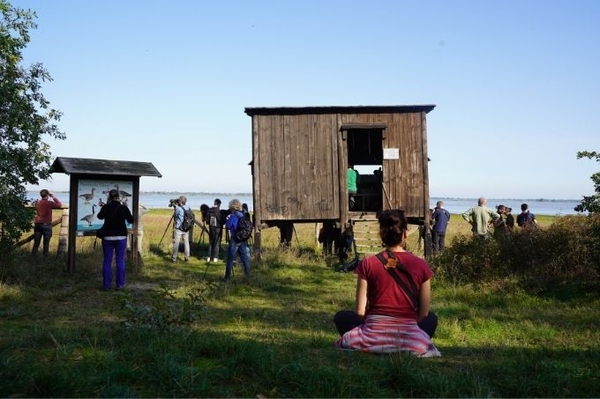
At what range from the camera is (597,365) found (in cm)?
501

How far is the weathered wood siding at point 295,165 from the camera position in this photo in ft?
55.3

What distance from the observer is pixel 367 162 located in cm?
2262

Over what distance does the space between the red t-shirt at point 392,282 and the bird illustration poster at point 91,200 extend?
30.0ft

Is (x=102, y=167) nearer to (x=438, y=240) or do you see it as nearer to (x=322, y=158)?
(x=322, y=158)

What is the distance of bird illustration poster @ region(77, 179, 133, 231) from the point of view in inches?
510

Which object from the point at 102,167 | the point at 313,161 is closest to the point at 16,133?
the point at 102,167

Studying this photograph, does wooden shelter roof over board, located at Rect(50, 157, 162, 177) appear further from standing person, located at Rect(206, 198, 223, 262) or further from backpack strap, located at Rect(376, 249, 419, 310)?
backpack strap, located at Rect(376, 249, 419, 310)

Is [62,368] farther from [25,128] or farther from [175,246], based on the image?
[175,246]

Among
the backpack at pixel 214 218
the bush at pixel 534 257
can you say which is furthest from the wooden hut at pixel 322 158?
the bush at pixel 534 257

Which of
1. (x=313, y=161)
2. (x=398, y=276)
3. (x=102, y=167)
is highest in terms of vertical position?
(x=313, y=161)

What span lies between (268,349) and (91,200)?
9347 mm

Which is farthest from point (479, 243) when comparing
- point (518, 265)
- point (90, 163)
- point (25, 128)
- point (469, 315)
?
point (25, 128)

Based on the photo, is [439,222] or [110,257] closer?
[110,257]

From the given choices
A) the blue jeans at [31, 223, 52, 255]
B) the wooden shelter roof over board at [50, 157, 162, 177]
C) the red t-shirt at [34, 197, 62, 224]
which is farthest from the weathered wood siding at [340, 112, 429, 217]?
the blue jeans at [31, 223, 52, 255]
